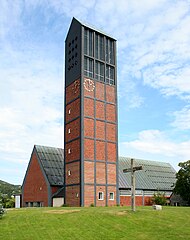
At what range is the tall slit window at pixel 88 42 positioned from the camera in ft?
160

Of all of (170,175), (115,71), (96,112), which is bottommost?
(170,175)

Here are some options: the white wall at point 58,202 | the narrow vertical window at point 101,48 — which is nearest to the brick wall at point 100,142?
the narrow vertical window at point 101,48

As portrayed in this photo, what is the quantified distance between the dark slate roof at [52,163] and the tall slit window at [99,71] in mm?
16731

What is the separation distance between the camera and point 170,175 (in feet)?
233

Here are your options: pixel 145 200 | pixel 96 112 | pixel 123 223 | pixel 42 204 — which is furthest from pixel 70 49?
pixel 123 223

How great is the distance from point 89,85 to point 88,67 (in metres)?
2.63

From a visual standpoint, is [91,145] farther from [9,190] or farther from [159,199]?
[9,190]

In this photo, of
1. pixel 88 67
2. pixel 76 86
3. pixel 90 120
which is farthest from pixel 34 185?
pixel 88 67

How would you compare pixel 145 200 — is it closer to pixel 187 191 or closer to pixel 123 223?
pixel 187 191

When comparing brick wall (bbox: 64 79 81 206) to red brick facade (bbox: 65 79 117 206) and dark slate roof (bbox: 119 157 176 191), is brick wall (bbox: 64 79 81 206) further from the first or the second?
dark slate roof (bbox: 119 157 176 191)

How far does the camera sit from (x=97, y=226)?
2194cm

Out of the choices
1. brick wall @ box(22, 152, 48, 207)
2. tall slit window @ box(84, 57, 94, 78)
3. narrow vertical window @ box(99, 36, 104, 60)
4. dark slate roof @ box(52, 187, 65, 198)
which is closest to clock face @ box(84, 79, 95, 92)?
tall slit window @ box(84, 57, 94, 78)

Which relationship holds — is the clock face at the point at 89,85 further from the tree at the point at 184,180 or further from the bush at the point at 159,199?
the bush at the point at 159,199

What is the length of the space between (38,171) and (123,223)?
117 feet
